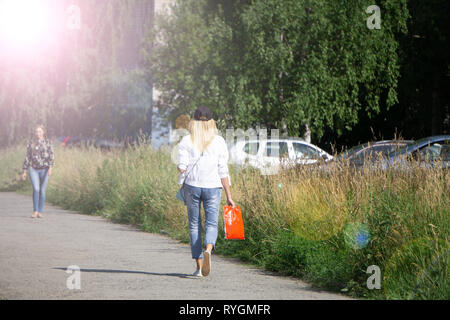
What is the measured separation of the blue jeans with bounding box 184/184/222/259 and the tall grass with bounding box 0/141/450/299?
1.06m

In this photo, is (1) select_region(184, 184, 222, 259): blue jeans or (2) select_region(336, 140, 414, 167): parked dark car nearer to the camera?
(1) select_region(184, 184, 222, 259): blue jeans

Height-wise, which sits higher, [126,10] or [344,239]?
[126,10]

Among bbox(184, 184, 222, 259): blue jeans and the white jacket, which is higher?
the white jacket

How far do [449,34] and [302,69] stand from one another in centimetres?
844

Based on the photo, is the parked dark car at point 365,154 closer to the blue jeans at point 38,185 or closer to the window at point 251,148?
the window at point 251,148

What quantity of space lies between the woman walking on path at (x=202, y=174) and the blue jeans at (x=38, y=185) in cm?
852

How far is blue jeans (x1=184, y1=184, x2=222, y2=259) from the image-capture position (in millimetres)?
9031

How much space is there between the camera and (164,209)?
48.2 feet

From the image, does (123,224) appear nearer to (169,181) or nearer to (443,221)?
(169,181)

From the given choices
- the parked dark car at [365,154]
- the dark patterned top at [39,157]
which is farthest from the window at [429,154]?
the dark patterned top at [39,157]

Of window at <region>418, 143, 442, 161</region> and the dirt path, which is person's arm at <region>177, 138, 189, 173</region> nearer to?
the dirt path

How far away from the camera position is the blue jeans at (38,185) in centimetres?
1691

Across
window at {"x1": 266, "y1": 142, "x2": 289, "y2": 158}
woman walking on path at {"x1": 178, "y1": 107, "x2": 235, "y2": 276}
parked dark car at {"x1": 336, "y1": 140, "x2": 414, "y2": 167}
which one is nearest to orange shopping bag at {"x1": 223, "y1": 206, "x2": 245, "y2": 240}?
woman walking on path at {"x1": 178, "y1": 107, "x2": 235, "y2": 276}
